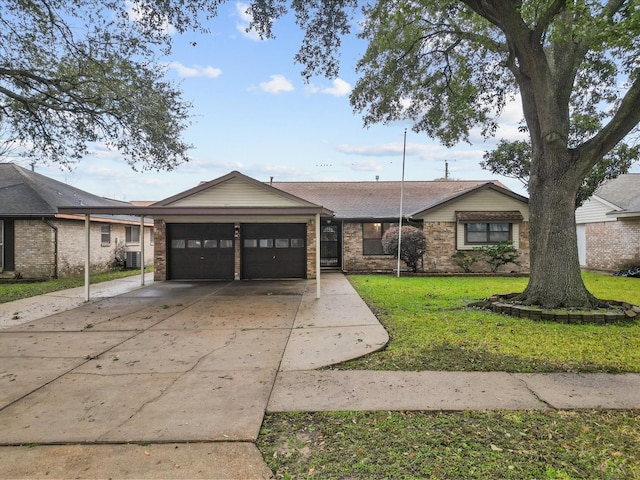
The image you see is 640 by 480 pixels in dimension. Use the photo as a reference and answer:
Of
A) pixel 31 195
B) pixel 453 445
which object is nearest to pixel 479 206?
pixel 453 445

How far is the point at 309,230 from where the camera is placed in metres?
15.2

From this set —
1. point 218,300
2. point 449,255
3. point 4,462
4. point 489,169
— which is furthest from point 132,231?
point 4,462

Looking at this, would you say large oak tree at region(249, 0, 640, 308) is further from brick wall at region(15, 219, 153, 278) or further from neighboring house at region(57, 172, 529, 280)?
brick wall at region(15, 219, 153, 278)

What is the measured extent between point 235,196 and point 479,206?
33.4 feet

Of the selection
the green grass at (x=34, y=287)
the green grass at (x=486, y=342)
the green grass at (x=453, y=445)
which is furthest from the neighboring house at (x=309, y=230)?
the green grass at (x=453, y=445)

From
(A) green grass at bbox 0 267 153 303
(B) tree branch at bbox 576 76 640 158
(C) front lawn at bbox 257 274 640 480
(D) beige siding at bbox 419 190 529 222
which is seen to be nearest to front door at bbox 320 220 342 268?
(D) beige siding at bbox 419 190 529 222

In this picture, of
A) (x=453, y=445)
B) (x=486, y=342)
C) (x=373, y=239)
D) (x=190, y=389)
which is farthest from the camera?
(x=373, y=239)

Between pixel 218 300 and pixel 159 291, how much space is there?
9.25 ft

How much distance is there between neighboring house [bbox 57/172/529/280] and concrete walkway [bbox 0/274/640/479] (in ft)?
19.2

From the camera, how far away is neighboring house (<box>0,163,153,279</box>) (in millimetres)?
14828

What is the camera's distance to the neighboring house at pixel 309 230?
14.3 metres

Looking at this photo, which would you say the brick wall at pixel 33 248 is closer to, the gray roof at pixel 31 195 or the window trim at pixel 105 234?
the gray roof at pixel 31 195

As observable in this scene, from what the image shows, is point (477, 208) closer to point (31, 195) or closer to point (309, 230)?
point (309, 230)

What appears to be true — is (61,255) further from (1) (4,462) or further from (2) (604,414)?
(2) (604,414)
